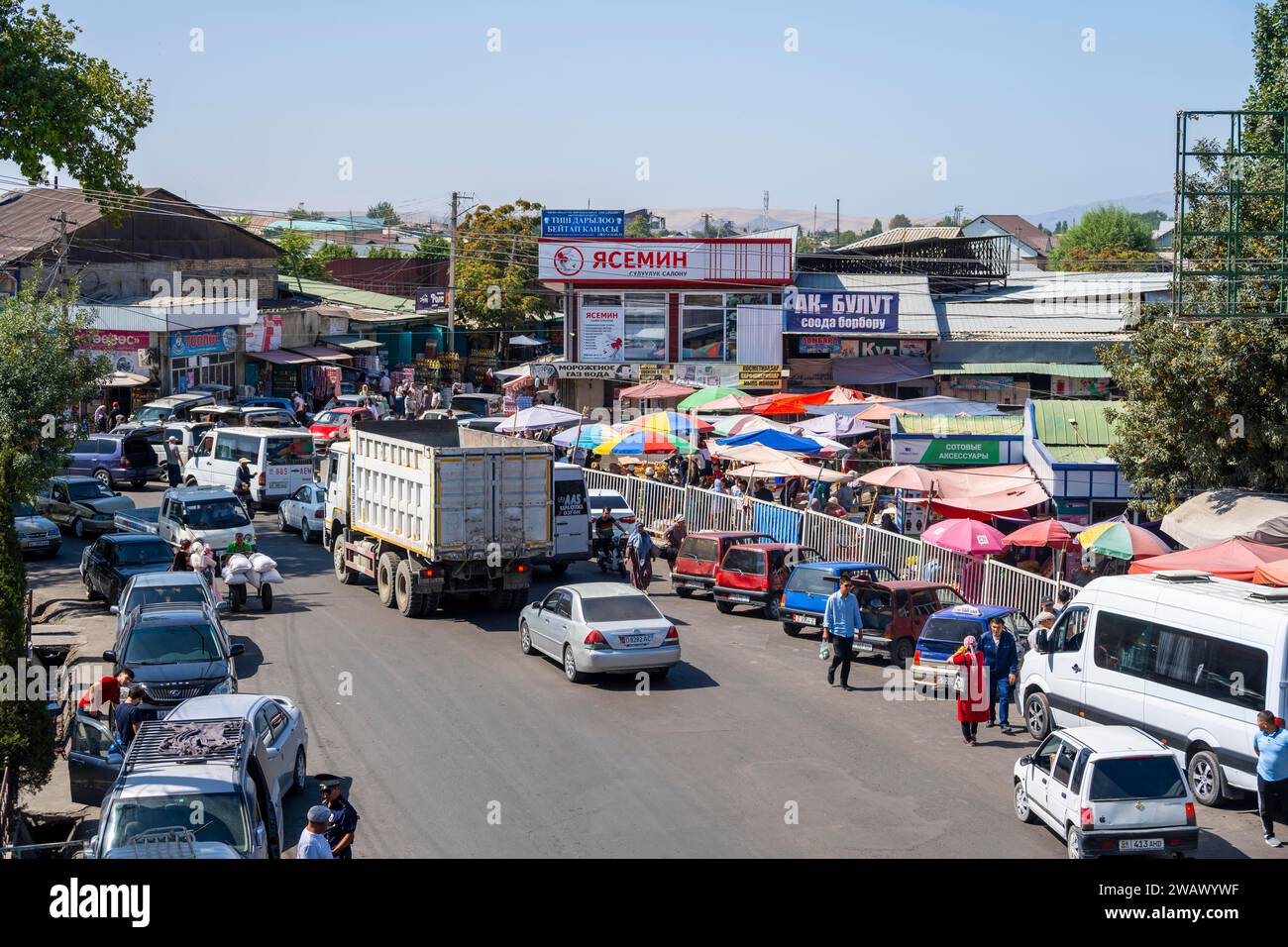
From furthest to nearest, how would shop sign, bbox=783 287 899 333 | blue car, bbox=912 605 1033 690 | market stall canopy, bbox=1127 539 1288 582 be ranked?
shop sign, bbox=783 287 899 333
market stall canopy, bbox=1127 539 1288 582
blue car, bbox=912 605 1033 690

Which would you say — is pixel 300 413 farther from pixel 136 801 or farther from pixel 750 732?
pixel 136 801

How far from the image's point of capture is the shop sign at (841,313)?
49.5 metres

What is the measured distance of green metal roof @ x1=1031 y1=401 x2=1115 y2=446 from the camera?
28.5 metres

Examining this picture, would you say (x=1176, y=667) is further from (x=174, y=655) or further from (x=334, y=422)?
→ (x=334, y=422)

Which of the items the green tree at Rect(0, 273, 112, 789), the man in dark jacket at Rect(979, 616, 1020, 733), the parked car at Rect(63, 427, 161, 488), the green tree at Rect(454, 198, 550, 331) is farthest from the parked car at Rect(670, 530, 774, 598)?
the green tree at Rect(454, 198, 550, 331)

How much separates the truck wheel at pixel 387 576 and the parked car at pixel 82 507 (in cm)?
1018

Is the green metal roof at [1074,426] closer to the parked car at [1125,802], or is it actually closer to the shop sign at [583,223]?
the parked car at [1125,802]

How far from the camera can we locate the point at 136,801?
10.5 meters

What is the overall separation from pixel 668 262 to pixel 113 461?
22640 millimetres

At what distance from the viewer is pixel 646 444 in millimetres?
34000

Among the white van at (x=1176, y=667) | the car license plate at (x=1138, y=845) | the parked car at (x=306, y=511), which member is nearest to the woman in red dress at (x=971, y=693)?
the white van at (x=1176, y=667)

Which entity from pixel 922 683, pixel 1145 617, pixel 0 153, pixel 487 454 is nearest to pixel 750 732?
pixel 922 683

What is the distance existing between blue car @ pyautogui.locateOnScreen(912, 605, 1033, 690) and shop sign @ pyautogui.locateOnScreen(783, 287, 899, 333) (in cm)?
3136

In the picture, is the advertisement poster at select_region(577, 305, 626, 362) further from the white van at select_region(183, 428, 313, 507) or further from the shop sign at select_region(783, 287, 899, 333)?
the white van at select_region(183, 428, 313, 507)
